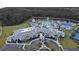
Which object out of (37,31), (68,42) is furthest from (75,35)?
(37,31)

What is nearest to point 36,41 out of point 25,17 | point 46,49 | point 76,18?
point 46,49

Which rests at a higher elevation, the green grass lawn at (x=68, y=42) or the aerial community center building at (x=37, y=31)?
the aerial community center building at (x=37, y=31)

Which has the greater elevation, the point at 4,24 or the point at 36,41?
the point at 4,24

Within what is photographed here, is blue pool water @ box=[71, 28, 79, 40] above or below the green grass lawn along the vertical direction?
above

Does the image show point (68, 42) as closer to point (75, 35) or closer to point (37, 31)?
point (75, 35)

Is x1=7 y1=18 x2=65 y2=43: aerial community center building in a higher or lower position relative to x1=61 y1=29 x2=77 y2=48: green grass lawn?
higher

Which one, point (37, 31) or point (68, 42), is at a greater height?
point (37, 31)

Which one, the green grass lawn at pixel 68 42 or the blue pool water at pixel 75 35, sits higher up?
the blue pool water at pixel 75 35
